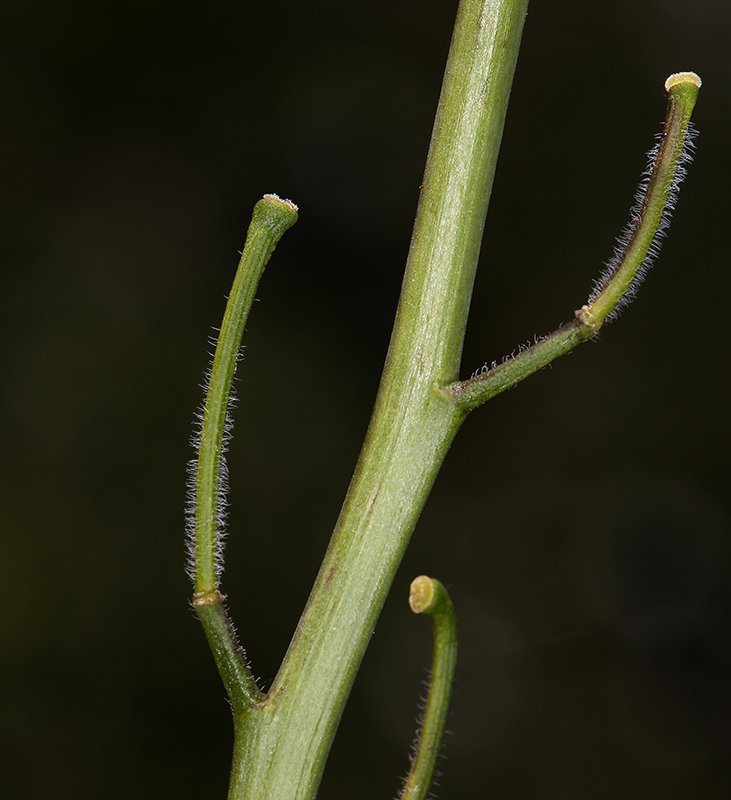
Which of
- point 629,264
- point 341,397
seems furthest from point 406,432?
point 341,397

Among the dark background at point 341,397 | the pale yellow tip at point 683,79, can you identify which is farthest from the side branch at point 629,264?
the dark background at point 341,397

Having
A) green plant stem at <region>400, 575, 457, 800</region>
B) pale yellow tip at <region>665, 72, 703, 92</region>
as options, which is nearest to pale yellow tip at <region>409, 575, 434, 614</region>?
green plant stem at <region>400, 575, 457, 800</region>

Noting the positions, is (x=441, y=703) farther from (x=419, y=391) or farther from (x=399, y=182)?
(x=399, y=182)

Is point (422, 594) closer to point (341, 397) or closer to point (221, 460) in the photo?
point (221, 460)

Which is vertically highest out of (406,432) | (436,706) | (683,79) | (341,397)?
(341,397)

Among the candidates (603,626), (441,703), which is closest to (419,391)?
(441,703)

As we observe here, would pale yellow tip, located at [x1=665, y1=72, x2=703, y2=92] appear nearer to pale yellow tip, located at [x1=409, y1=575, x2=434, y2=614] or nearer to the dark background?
pale yellow tip, located at [x1=409, y1=575, x2=434, y2=614]
